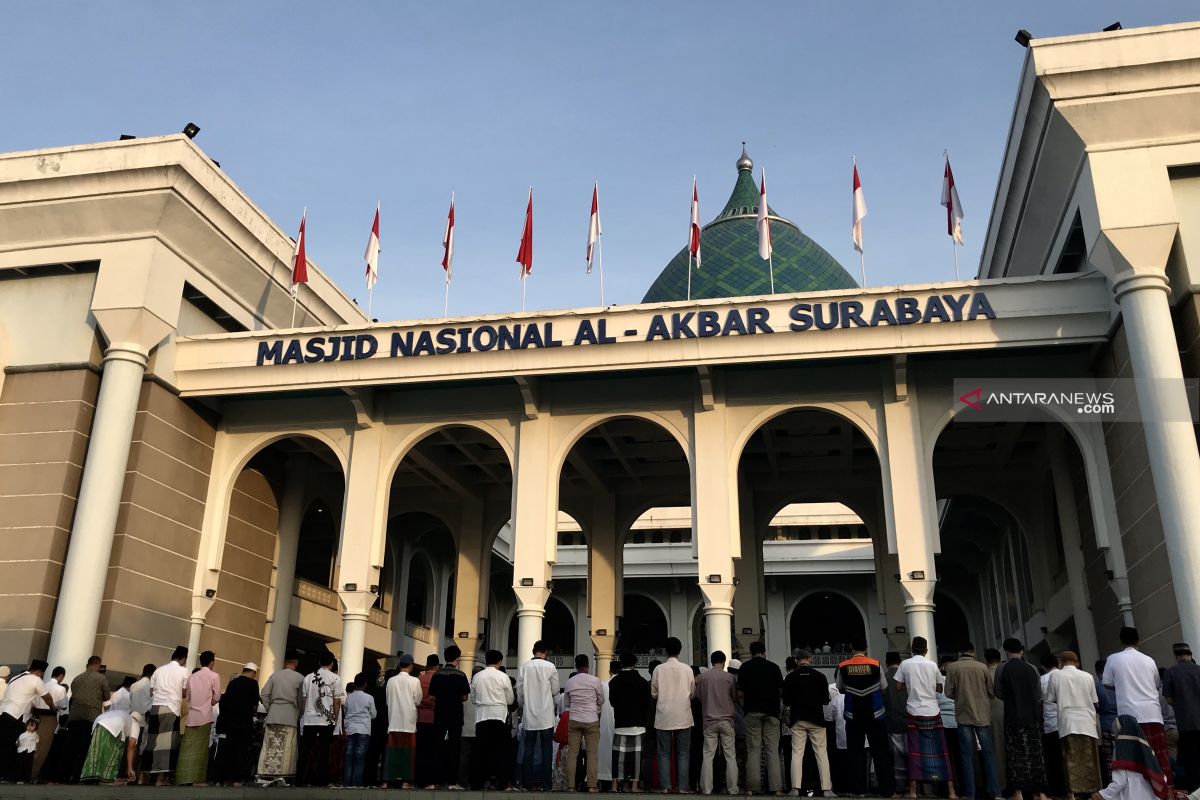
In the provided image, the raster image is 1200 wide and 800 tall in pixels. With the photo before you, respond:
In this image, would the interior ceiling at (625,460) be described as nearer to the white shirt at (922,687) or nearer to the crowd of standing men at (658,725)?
the crowd of standing men at (658,725)

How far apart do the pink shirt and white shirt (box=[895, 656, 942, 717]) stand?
24.2ft

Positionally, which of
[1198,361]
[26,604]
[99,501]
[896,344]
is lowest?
[26,604]

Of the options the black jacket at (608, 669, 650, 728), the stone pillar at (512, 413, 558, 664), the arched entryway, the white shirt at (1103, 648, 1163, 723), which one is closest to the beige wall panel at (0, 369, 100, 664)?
the stone pillar at (512, 413, 558, 664)

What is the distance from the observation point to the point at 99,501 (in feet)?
50.9

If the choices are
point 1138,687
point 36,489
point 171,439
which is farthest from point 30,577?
point 1138,687

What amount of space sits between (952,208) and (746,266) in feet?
Answer: 62.4

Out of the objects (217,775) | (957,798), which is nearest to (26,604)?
(217,775)

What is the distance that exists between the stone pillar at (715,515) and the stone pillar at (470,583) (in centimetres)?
710

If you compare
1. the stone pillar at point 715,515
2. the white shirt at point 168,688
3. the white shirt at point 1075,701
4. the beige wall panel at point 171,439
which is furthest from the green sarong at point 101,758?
the white shirt at point 1075,701

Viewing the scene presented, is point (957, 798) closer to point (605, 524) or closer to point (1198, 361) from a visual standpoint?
point (1198, 361)

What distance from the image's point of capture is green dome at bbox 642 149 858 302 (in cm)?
3634

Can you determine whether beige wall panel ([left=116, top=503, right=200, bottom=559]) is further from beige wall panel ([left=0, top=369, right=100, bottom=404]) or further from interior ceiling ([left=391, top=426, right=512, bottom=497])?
interior ceiling ([left=391, top=426, right=512, bottom=497])

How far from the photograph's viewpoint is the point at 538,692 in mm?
10414

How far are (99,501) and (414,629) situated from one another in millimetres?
13609
